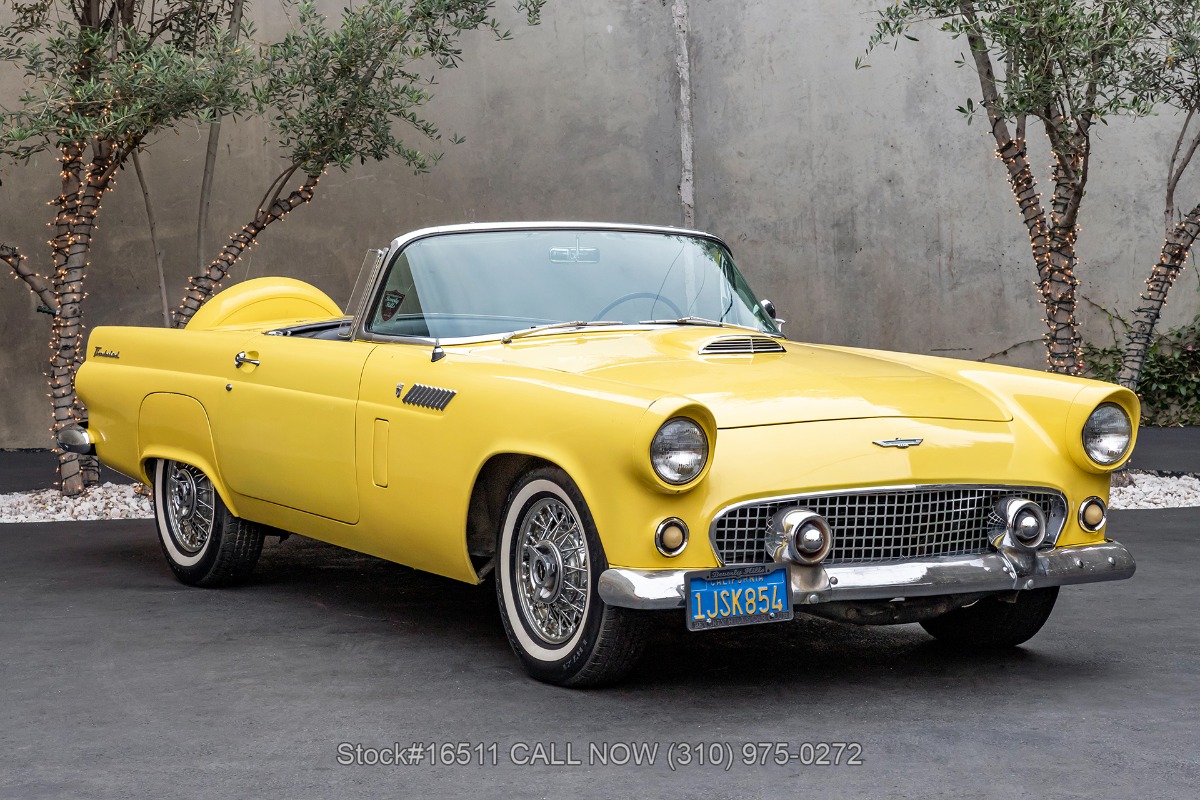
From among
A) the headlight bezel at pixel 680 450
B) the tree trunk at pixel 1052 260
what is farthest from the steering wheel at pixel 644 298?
the tree trunk at pixel 1052 260

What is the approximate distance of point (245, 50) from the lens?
7.64 meters

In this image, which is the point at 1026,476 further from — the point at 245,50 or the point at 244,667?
the point at 245,50

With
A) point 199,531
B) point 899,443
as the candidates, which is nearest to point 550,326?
point 899,443

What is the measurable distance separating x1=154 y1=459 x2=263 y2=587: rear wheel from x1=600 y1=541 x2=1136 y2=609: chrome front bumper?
2534mm

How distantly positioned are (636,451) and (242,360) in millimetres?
2413

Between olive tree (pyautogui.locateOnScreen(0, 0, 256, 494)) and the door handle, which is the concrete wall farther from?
the door handle

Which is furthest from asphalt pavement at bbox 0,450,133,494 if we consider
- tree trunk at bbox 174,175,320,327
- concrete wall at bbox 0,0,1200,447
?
concrete wall at bbox 0,0,1200,447

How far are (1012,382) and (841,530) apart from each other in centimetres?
100

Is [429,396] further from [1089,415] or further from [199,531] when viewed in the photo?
[1089,415]

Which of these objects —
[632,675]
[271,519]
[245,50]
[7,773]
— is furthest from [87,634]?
[245,50]

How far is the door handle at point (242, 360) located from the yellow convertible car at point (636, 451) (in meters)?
0.02

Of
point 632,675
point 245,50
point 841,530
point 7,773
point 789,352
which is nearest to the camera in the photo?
point 7,773

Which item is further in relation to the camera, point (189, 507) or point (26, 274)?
point (26, 274)

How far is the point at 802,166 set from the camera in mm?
11766
